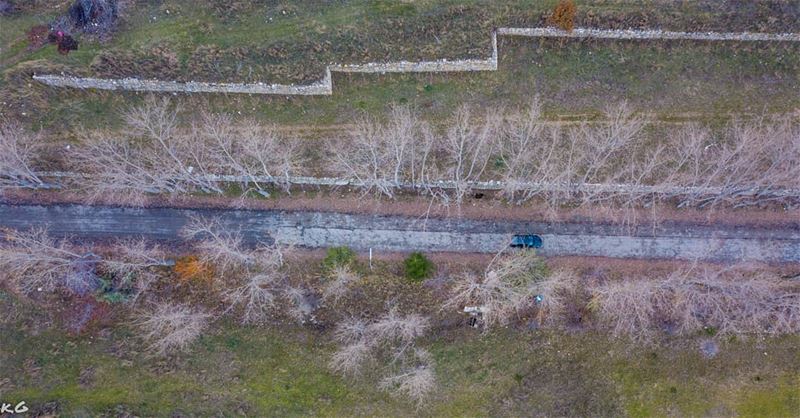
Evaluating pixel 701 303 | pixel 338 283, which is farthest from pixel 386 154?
pixel 701 303

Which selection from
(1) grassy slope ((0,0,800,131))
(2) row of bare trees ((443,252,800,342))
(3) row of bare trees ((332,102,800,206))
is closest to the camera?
(2) row of bare trees ((443,252,800,342))

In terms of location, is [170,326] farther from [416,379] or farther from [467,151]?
[467,151]

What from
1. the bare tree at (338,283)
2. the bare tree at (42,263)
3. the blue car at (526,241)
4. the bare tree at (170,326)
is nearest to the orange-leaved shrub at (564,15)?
the blue car at (526,241)

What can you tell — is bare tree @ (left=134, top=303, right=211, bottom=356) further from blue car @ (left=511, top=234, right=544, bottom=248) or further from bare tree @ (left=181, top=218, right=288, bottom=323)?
blue car @ (left=511, top=234, right=544, bottom=248)

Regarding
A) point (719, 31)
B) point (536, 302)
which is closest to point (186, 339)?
point (536, 302)

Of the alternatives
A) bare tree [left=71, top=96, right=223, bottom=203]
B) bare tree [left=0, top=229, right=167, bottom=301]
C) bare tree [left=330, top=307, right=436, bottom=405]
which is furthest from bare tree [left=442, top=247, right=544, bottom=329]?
bare tree [left=0, top=229, right=167, bottom=301]

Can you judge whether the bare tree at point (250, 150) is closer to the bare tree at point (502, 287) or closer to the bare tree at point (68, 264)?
the bare tree at point (68, 264)
